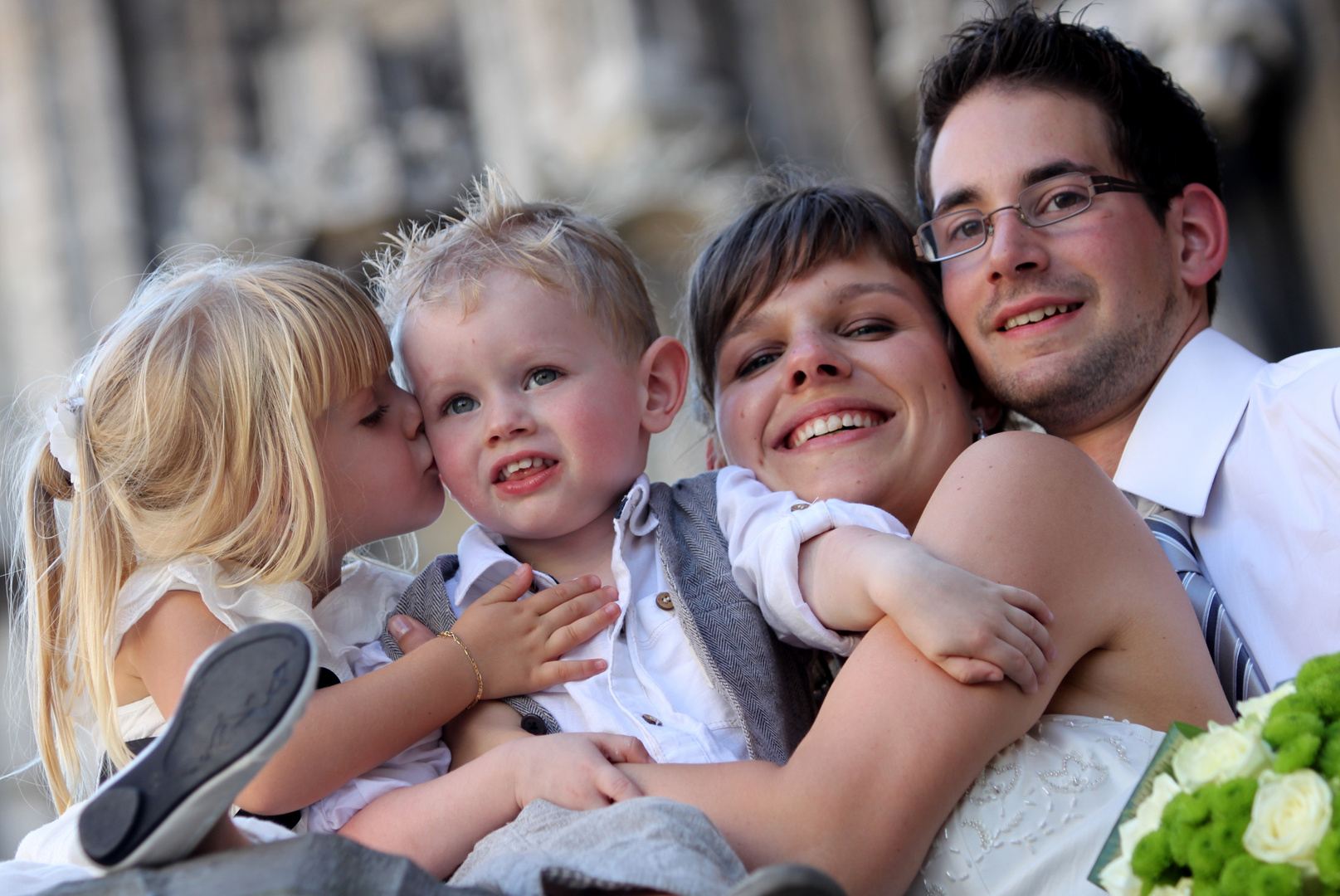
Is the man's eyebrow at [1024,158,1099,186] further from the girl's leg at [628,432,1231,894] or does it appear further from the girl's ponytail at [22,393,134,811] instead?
the girl's ponytail at [22,393,134,811]

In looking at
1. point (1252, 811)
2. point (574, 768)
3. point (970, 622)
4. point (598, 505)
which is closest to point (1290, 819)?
point (1252, 811)

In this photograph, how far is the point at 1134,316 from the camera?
2.24 meters

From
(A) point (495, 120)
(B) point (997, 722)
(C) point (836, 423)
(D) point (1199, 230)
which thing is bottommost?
(B) point (997, 722)

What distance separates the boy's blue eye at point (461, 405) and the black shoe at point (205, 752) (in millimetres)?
889

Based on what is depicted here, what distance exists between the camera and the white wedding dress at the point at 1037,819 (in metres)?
1.42

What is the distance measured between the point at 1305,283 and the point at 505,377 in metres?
4.95

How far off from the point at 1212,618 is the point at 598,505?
1.02m

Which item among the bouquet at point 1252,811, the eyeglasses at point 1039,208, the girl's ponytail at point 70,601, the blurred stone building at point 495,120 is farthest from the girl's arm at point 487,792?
the blurred stone building at point 495,120

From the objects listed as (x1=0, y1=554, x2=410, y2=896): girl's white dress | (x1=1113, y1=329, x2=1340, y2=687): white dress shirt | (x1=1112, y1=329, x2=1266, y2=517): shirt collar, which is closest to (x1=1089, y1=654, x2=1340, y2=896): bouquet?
(x1=1113, y1=329, x2=1340, y2=687): white dress shirt

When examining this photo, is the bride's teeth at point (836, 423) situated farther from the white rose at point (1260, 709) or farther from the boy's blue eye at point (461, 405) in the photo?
the white rose at point (1260, 709)

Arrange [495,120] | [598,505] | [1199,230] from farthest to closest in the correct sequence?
[495,120], [1199,230], [598,505]

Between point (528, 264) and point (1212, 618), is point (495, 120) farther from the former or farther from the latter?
point (1212, 618)

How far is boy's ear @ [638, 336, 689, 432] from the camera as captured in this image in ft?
7.02

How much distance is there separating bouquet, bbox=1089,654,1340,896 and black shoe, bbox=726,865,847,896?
1.20 ft
